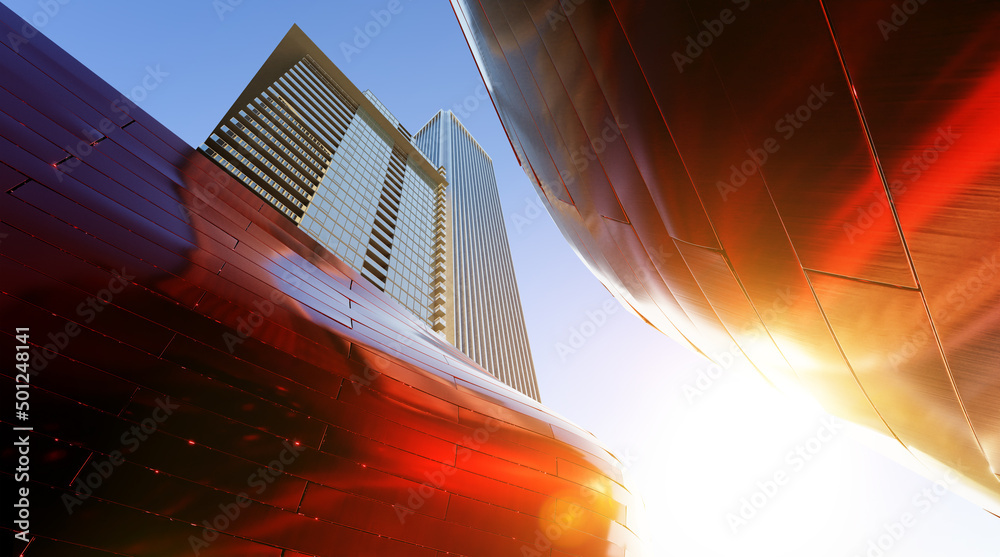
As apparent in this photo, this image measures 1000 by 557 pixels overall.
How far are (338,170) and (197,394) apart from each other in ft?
161

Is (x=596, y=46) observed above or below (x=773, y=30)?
above

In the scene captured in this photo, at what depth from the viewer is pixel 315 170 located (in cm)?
4453

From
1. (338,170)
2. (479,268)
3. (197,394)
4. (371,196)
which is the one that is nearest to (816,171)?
(197,394)

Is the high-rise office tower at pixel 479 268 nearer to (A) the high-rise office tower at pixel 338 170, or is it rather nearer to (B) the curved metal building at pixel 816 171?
(A) the high-rise office tower at pixel 338 170

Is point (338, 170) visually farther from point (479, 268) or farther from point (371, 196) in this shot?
point (479, 268)

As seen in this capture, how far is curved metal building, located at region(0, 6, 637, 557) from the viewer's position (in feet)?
10.5

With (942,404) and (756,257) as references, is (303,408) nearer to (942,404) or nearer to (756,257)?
(756,257)

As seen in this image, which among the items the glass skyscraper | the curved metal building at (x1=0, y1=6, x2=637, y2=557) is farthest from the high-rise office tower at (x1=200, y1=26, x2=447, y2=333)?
the curved metal building at (x1=0, y1=6, x2=637, y2=557)

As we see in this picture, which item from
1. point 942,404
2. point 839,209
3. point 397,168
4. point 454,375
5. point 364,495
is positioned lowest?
point 364,495

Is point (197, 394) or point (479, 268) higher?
point (479, 268)

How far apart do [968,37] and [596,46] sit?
260cm

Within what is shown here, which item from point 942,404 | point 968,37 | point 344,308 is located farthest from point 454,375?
point 968,37

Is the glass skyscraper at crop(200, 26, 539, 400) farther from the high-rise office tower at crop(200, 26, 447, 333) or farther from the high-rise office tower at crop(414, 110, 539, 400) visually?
the high-rise office tower at crop(414, 110, 539, 400)

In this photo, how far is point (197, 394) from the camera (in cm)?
388
